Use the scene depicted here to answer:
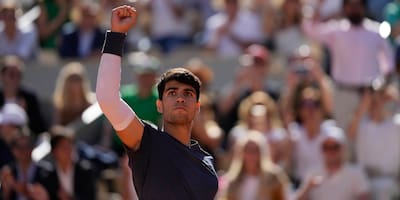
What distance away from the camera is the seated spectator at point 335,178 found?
11109 millimetres

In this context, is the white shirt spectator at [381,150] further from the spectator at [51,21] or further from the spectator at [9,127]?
the spectator at [51,21]

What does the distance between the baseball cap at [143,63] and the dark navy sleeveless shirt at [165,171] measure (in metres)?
6.35

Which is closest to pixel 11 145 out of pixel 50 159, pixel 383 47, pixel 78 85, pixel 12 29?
pixel 50 159

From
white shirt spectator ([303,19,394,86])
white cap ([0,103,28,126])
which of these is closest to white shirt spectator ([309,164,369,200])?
white shirt spectator ([303,19,394,86])

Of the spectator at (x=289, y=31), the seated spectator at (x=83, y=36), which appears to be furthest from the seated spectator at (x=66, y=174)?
the spectator at (x=289, y=31)

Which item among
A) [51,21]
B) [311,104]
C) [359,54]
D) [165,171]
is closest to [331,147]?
[311,104]

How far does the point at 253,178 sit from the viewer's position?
1076cm

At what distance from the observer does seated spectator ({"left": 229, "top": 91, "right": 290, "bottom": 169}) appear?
11.6 metres

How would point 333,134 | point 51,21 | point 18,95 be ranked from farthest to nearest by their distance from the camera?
1. point 51,21
2. point 18,95
3. point 333,134

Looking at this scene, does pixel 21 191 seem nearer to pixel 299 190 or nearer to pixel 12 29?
pixel 299 190

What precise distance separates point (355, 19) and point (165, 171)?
6871mm

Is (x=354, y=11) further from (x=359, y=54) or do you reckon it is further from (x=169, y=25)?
(x=169, y=25)

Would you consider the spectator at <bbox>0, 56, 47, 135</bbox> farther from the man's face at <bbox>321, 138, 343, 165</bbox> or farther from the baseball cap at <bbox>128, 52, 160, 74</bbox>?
the man's face at <bbox>321, 138, 343, 165</bbox>

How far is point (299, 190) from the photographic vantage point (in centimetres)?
1102
